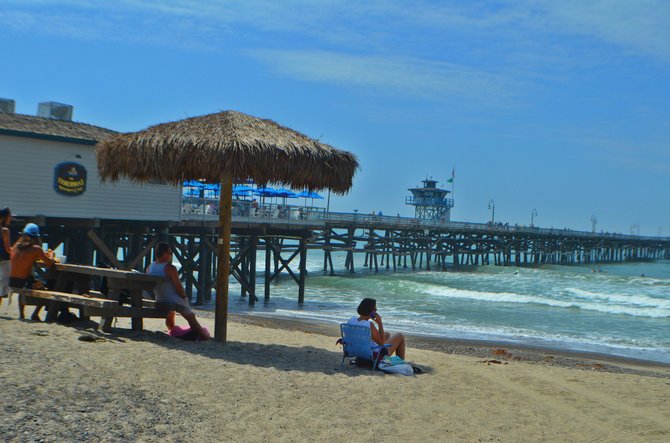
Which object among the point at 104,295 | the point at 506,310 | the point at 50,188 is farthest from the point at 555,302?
the point at 104,295

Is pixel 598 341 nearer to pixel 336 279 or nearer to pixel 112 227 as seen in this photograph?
pixel 112 227

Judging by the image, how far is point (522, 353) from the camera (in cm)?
1400

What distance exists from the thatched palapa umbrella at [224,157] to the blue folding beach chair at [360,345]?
5.10ft

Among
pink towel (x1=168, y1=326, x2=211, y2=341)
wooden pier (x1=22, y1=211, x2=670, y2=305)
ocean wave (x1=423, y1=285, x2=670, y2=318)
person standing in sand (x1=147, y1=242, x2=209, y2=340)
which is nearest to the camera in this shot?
person standing in sand (x1=147, y1=242, x2=209, y2=340)

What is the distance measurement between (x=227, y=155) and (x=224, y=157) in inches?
1.5

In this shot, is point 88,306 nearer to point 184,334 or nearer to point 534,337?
point 184,334

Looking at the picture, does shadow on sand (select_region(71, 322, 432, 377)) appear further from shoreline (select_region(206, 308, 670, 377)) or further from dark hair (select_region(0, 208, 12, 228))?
shoreline (select_region(206, 308, 670, 377))

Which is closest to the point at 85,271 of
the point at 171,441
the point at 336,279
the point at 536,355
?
the point at 171,441

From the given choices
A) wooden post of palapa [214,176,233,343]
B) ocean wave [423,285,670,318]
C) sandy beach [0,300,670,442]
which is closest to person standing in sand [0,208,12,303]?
sandy beach [0,300,670,442]

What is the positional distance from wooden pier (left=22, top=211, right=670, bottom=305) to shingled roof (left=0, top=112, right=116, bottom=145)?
1.77 meters

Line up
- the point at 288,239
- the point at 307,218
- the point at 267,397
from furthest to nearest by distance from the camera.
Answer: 1. the point at 288,239
2. the point at 307,218
3. the point at 267,397

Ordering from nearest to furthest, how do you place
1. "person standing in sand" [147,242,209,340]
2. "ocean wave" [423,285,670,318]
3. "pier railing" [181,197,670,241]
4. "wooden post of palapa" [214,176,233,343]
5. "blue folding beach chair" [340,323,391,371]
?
1. "blue folding beach chair" [340,323,391,371]
2. "person standing in sand" [147,242,209,340]
3. "wooden post of palapa" [214,176,233,343]
4. "pier railing" [181,197,670,241]
5. "ocean wave" [423,285,670,318]

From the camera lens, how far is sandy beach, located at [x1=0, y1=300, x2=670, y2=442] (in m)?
5.01

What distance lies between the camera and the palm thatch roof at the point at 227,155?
27.1 feet
